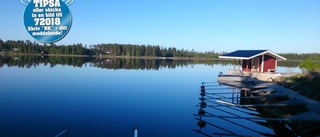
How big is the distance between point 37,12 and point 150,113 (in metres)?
11.6

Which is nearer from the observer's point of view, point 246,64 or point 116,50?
point 246,64

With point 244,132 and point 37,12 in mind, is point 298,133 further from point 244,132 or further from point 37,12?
point 37,12

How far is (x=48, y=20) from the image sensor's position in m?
2.32

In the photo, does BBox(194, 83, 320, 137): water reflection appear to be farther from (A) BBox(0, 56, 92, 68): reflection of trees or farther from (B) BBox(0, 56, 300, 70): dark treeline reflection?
(A) BBox(0, 56, 92, 68): reflection of trees

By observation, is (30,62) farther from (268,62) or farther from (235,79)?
(268,62)

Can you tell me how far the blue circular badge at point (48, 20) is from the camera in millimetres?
2326

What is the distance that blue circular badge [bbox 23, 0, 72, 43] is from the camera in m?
2.33

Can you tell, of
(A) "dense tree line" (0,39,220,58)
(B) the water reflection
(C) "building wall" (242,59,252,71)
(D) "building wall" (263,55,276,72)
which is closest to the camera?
(B) the water reflection

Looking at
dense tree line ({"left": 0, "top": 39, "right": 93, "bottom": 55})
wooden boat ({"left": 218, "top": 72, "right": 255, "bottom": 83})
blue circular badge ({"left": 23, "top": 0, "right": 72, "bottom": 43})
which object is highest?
dense tree line ({"left": 0, "top": 39, "right": 93, "bottom": 55})

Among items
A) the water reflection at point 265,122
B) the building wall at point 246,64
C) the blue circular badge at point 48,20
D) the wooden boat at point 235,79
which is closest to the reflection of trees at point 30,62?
the wooden boat at point 235,79

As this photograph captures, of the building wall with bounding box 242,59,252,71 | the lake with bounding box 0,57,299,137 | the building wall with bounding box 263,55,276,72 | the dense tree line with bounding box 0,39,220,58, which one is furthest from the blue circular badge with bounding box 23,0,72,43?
the dense tree line with bounding box 0,39,220,58

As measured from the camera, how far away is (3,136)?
8750mm

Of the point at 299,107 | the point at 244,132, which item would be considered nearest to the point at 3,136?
the point at 244,132

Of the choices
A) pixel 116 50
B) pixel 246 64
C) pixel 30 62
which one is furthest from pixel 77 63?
pixel 116 50
